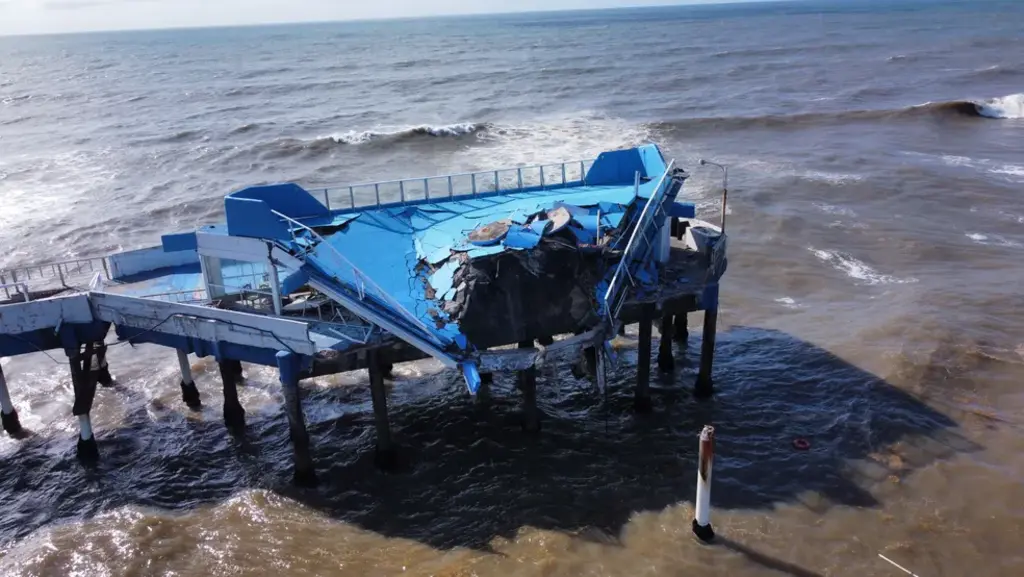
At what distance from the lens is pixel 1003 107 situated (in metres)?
65.8

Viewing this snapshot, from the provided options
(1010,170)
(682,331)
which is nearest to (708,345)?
(682,331)

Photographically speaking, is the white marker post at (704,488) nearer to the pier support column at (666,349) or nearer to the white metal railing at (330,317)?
the pier support column at (666,349)

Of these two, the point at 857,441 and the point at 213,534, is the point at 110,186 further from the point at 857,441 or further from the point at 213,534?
the point at 857,441

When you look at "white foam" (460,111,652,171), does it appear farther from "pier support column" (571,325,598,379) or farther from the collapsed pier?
"pier support column" (571,325,598,379)

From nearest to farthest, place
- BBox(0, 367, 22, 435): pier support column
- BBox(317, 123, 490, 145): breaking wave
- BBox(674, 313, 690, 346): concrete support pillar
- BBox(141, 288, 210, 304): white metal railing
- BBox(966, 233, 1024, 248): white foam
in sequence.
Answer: BBox(141, 288, 210, 304): white metal railing, BBox(0, 367, 22, 435): pier support column, BBox(674, 313, 690, 346): concrete support pillar, BBox(966, 233, 1024, 248): white foam, BBox(317, 123, 490, 145): breaking wave

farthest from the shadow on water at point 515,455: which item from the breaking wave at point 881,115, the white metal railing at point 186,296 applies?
the breaking wave at point 881,115

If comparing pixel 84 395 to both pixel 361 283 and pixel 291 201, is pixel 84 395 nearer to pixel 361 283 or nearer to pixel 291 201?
pixel 291 201

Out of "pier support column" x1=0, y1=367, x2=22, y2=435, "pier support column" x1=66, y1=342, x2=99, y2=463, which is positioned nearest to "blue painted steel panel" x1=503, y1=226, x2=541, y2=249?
"pier support column" x1=66, y1=342, x2=99, y2=463

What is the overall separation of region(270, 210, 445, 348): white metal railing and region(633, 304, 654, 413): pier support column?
225 inches

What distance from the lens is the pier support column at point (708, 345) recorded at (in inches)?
819

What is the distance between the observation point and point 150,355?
1117 inches

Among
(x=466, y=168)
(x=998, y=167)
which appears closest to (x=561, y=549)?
(x=466, y=168)

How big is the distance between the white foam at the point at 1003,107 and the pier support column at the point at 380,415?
64.2m

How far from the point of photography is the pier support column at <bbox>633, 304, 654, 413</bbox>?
799 inches
